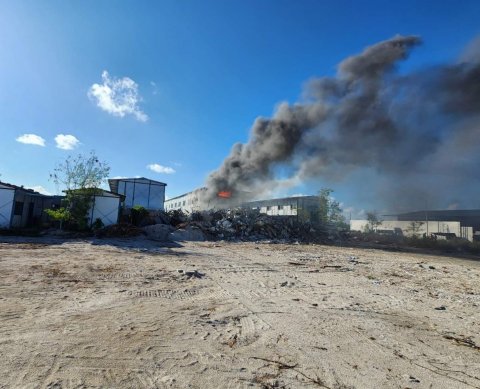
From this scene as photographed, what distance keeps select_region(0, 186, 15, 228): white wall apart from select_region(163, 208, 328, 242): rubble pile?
10628mm

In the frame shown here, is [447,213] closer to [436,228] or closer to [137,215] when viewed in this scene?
[436,228]

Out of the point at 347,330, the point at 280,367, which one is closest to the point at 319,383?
the point at 280,367

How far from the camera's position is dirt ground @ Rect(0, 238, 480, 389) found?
3.02m

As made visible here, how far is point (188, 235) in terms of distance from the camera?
72.4 ft

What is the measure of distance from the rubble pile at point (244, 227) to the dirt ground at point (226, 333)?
1570cm

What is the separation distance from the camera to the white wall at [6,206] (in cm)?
2005

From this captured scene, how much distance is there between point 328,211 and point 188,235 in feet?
56.2

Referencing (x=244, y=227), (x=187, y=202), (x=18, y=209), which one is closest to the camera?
(x=18, y=209)

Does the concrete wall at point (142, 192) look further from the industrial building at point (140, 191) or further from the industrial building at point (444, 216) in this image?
the industrial building at point (444, 216)

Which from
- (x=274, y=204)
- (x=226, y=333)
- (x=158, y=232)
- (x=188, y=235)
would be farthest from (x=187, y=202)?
(x=226, y=333)

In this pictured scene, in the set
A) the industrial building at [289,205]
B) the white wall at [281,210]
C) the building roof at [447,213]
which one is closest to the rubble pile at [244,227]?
the industrial building at [289,205]

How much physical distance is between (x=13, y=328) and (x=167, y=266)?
18.3ft

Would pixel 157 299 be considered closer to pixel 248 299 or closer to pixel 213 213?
pixel 248 299

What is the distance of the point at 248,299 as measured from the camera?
19.4ft
